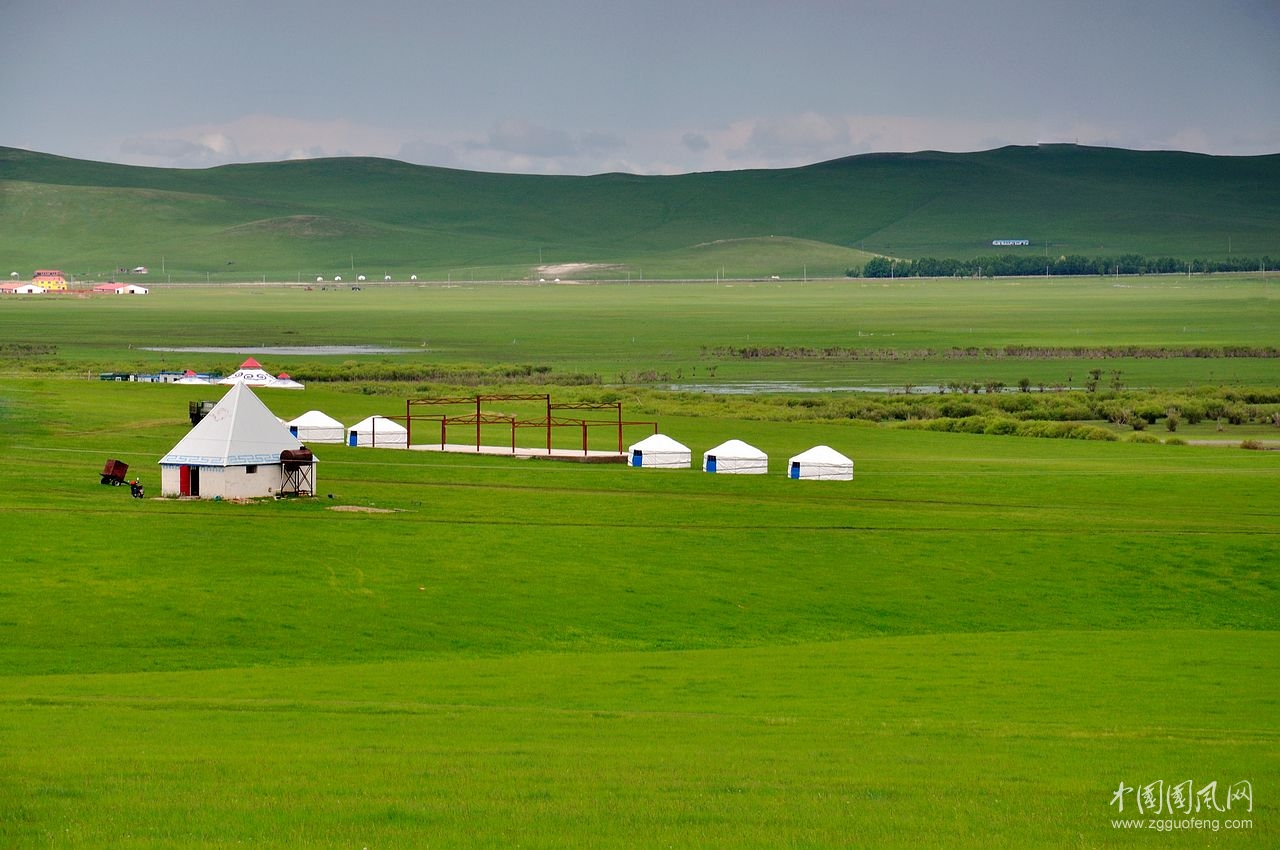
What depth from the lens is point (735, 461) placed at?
222 feet

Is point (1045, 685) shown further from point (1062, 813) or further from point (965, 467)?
point (965, 467)

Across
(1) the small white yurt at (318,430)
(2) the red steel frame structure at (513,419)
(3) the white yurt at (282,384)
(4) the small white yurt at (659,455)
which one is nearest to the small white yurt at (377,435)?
(2) the red steel frame structure at (513,419)

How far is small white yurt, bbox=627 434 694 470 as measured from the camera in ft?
228

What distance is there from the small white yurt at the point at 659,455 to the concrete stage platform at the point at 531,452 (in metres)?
1.64

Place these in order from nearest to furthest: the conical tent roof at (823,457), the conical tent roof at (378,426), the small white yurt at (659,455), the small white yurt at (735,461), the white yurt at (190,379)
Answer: the conical tent roof at (823,457) < the small white yurt at (735,461) < the small white yurt at (659,455) < the conical tent roof at (378,426) < the white yurt at (190,379)

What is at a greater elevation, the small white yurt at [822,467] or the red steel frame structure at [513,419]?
the red steel frame structure at [513,419]

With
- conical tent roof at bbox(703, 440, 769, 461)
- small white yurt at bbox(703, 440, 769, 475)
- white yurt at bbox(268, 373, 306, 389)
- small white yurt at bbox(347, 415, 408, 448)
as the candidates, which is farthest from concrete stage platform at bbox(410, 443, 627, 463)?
white yurt at bbox(268, 373, 306, 389)

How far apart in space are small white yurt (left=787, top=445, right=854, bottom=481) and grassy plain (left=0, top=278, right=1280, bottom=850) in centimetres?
201

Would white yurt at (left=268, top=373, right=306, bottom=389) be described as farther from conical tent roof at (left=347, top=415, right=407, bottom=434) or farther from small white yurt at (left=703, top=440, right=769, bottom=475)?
small white yurt at (left=703, top=440, right=769, bottom=475)

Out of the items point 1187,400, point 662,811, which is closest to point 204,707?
point 662,811

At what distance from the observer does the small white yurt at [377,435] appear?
7656cm

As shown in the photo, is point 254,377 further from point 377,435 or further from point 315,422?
point 377,435

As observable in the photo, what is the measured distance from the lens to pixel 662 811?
1833cm

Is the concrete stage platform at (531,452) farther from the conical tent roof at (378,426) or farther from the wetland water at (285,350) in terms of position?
the wetland water at (285,350)
